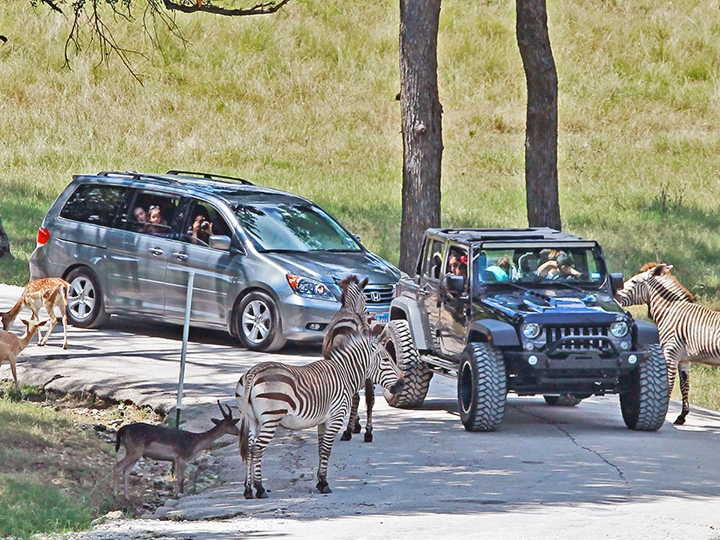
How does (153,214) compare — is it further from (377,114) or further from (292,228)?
(377,114)

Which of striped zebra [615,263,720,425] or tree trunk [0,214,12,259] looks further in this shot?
tree trunk [0,214,12,259]

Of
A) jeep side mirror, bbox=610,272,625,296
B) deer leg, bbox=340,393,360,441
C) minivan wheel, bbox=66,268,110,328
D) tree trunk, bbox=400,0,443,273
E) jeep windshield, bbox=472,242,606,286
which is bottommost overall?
deer leg, bbox=340,393,360,441

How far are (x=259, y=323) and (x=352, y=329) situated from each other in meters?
5.57

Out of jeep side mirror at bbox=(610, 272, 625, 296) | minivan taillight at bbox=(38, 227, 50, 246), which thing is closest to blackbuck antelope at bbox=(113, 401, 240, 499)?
jeep side mirror at bbox=(610, 272, 625, 296)

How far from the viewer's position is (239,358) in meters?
16.0

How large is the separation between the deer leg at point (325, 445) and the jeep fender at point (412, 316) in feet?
11.4

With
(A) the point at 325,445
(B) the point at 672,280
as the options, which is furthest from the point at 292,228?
(A) the point at 325,445

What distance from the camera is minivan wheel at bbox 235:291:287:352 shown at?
53.5ft

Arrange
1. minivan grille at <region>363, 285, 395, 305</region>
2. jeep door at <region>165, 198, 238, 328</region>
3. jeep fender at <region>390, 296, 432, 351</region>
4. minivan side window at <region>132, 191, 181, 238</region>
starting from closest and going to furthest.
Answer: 1. jeep fender at <region>390, 296, 432, 351</region>
2. minivan grille at <region>363, 285, 395, 305</region>
3. jeep door at <region>165, 198, 238, 328</region>
4. minivan side window at <region>132, 191, 181, 238</region>

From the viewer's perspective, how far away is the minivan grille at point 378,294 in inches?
650

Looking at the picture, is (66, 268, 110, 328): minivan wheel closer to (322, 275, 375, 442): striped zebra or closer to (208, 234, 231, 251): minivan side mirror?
(208, 234, 231, 251): minivan side mirror

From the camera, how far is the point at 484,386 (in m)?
11.8

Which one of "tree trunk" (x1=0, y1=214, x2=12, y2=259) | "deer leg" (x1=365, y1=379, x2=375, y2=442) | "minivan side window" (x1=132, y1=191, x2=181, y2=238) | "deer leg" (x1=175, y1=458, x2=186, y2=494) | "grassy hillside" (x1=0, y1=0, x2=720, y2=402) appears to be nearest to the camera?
"deer leg" (x1=175, y1=458, x2=186, y2=494)

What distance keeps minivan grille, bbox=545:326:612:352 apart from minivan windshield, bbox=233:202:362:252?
569 centimetres
